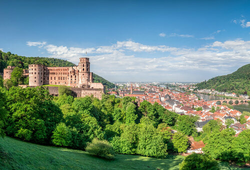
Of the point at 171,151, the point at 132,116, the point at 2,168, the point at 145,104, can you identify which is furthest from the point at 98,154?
the point at 145,104

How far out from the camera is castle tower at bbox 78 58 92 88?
55.6 metres

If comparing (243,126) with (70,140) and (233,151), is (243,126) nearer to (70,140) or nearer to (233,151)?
(233,151)

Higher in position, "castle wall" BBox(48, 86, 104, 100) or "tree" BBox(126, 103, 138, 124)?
"castle wall" BBox(48, 86, 104, 100)

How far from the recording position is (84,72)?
55938 mm

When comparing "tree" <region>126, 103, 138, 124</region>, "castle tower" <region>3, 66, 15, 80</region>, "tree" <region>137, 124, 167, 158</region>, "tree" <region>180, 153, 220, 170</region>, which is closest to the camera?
"tree" <region>180, 153, 220, 170</region>

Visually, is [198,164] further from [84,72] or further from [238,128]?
[238,128]

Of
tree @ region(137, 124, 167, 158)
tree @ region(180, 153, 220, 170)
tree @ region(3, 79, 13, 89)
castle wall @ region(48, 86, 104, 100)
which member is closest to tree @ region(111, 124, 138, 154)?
tree @ region(137, 124, 167, 158)

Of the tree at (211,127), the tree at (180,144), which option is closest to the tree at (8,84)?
the tree at (180,144)

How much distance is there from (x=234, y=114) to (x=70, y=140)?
82.4m

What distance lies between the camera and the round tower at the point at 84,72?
55588 millimetres

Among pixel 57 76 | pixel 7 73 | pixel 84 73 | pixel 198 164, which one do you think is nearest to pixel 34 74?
pixel 57 76

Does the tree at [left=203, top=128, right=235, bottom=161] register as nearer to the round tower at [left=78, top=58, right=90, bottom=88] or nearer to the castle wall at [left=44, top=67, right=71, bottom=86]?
the round tower at [left=78, top=58, right=90, bottom=88]

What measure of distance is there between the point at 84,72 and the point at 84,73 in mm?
319

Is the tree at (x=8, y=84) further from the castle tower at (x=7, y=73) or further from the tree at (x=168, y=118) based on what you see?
the tree at (x=168, y=118)
